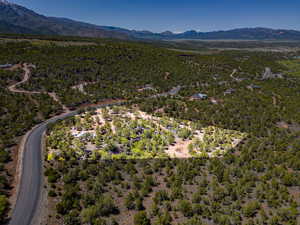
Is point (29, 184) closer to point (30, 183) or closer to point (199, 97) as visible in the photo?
point (30, 183)

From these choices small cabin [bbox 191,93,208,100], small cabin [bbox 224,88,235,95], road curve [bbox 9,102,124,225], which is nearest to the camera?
road curve [bbox 9,102,124,225]

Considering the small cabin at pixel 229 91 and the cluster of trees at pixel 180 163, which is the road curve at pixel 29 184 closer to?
the cluster of trees at pixel 180 163

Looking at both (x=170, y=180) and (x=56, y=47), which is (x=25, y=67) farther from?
(x=170, y=180)

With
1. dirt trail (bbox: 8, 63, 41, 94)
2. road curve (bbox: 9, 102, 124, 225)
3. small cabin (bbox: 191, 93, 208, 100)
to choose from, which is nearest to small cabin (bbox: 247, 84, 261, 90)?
small cabin (bbox: 191, 93, 208, 100)

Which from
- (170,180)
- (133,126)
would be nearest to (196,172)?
(170,180)

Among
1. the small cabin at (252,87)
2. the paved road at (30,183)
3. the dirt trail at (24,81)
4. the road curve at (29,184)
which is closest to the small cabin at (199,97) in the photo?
the small cabin at (252,87)

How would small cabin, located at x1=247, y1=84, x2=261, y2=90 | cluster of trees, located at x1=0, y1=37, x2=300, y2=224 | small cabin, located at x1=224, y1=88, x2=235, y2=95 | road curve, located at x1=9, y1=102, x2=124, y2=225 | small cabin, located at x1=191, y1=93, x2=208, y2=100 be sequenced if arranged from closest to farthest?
road curve, located at x1=9, y1=102, x2=124, y2=225
cluster of trees, located at x1=0, y1=37, x2=300, y2=224
small cabin, located at x1=191, y1=93, x2=208, y2=100
small cabin, located at x1=224, y1=88, x2=235, y2=95
small cabin, located at x1=247, y1=84, x2=261, y2=90

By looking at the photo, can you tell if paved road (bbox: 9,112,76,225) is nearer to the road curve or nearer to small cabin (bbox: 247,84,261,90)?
the road curve

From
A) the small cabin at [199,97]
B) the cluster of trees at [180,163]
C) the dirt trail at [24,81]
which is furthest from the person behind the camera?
the small cabin at [199,97]

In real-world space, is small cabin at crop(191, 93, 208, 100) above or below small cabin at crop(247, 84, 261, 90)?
below

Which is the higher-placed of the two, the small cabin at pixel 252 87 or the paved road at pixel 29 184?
the small cabin at pixel 252 87
